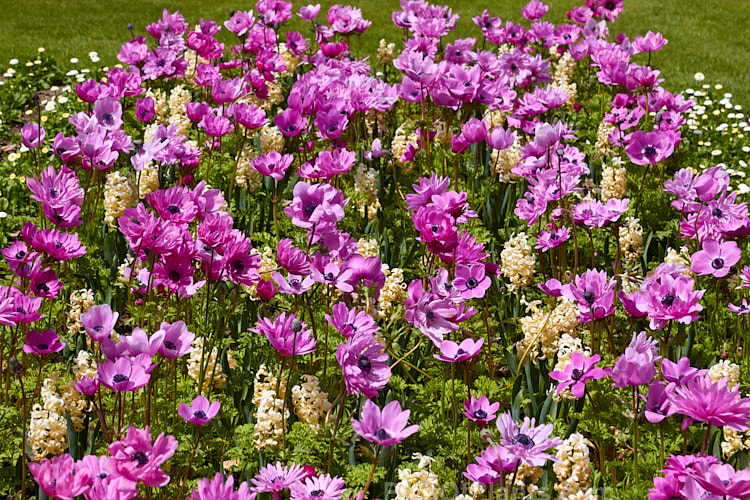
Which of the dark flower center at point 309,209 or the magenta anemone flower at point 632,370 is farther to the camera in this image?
the dark flower center at point 309,209

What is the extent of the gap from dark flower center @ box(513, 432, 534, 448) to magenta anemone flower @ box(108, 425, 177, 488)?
0.86 m

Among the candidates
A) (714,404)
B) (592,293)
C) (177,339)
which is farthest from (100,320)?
(714,404)

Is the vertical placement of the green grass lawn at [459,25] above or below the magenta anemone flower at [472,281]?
below

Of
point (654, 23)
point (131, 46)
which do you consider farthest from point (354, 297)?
point (654, 23)

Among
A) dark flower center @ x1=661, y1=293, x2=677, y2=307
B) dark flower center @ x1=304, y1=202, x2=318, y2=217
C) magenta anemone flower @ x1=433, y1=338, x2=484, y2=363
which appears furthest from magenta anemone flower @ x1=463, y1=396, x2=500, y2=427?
dark flower center @ x1=304, y1=202, x2=318, y2=217

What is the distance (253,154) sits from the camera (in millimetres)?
4941

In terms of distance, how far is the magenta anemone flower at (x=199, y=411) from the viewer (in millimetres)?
2328

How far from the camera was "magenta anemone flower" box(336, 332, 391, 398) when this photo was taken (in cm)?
226

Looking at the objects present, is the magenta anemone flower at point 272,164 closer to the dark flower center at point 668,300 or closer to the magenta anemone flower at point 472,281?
the magenta anemone flower at point 472,281

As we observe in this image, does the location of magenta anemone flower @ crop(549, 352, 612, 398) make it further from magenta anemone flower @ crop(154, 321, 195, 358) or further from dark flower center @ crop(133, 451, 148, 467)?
dark flower center @ crop(133, 451, 148, 467)

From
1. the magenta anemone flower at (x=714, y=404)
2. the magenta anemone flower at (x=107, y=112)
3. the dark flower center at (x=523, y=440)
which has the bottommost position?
the dark flower center at (x=523, y=440)

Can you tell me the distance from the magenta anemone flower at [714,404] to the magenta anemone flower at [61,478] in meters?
1.39

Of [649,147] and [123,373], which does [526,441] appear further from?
[649,147]

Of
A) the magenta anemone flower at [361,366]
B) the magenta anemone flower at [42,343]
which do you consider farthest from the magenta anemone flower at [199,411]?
the magenta anemone flower at [42,343]
